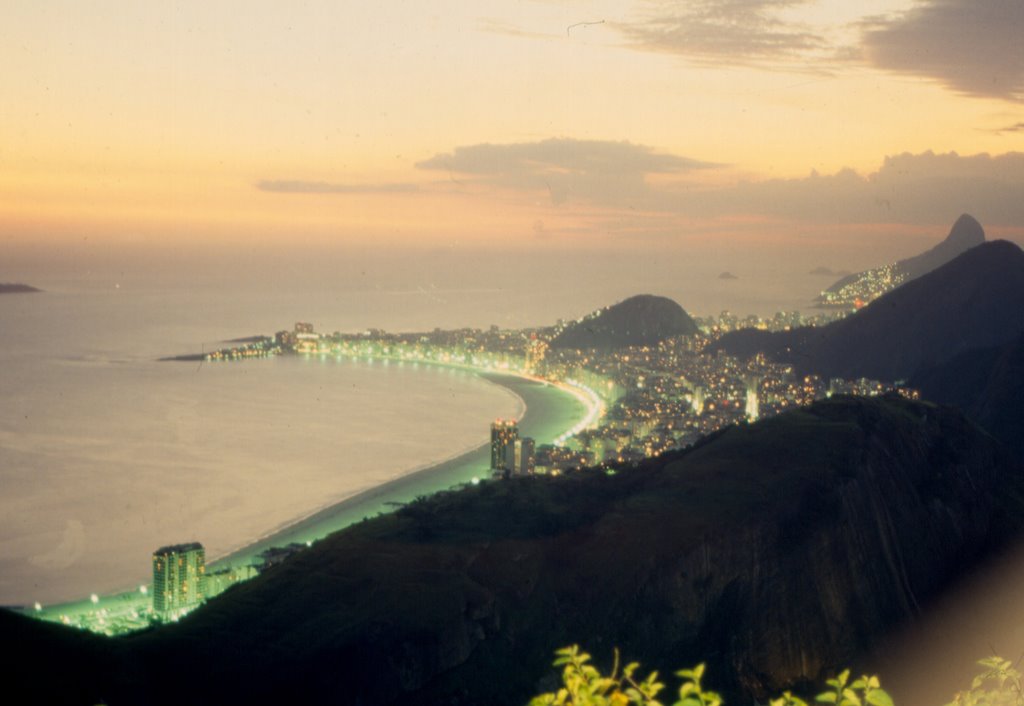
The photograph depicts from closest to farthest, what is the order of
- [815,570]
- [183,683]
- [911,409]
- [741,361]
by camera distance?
[183,683] < [815,570] < [911,409] < [741,361]

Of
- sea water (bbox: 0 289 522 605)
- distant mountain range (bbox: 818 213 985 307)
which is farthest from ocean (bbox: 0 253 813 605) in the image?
distant mountain range (bbox: 818 213 985 307)

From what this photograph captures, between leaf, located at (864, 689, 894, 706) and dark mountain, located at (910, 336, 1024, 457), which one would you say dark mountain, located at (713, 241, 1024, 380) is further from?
leaf, located at (864, 689, 894, 706)

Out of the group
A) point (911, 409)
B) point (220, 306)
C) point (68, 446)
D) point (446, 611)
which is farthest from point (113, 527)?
point (220, 306)

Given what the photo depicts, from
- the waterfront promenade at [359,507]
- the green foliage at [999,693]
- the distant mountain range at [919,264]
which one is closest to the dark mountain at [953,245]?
the distant mountain range at [919,264]

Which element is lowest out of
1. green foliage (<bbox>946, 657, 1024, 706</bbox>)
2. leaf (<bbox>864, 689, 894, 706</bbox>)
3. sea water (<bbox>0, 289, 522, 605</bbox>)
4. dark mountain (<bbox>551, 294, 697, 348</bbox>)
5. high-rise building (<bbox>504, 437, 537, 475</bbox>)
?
sea water (<bbox>0, 289, 522, 605</bbox>)

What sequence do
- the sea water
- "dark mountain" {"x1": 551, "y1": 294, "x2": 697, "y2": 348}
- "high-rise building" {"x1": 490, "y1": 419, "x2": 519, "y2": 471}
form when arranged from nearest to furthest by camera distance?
the sea water → "high-rise building" {"x1": 490, "y1": 419, "x2": 519, "y2": 471} → "dark mountain" {"x1": 551, "y1": 294, "x2": 697, "y2": 348}

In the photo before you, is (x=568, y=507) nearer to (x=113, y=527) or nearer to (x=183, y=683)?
(x=183, y=683)

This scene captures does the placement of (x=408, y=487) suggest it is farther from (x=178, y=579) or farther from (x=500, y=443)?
(x=178, y=579)
